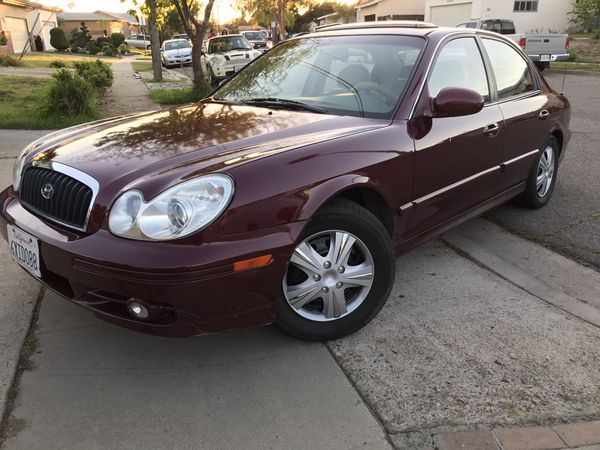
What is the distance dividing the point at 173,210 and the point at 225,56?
15.4m

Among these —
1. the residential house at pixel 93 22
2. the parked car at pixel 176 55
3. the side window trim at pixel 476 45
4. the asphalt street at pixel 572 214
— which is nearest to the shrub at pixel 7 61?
the parked car at pixel 176 55

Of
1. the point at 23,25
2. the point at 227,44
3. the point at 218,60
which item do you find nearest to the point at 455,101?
the point at 218,60

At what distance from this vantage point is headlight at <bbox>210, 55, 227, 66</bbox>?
54.5ft

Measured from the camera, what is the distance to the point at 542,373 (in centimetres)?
264

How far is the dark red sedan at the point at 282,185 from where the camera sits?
2.27 m

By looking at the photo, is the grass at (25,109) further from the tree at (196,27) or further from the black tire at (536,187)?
the black tire at (536,187)

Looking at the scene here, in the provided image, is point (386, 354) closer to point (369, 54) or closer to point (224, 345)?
point (224, 345)

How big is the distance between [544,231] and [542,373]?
217 cm

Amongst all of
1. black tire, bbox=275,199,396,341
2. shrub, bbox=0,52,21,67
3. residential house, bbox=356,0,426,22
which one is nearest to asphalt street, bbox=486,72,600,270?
black tire, bbox=275,199,396,341

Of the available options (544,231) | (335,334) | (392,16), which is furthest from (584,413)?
(392,16)

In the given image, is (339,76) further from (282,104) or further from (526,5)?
(526,5)

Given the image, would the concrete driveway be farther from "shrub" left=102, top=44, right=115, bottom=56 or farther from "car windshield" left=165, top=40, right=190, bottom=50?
"shrub" left=102, top=44, right=115, bottom=56

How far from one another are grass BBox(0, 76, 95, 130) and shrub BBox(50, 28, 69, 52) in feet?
103

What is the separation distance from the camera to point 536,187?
4.72m
